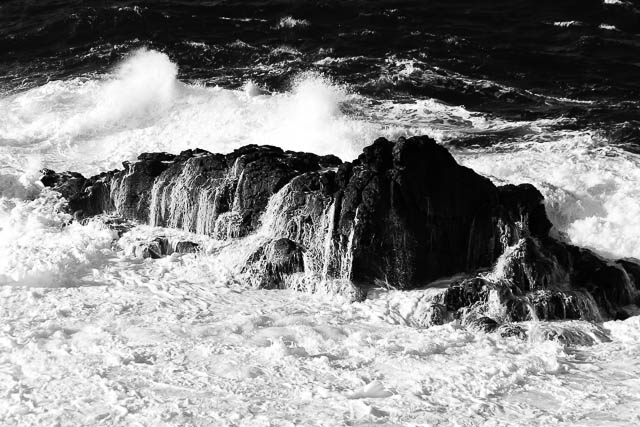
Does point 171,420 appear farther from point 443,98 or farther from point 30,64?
point 30,64

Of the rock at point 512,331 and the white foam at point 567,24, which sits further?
the white foam at point 567,24

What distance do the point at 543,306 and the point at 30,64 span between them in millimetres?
24226

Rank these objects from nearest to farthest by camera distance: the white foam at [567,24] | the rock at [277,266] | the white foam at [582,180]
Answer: the rock at [277,266]
the white foam at [582,180]
the white foam at [567,24]

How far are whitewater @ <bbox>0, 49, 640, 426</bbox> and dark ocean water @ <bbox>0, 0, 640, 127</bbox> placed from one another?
11.6 feet

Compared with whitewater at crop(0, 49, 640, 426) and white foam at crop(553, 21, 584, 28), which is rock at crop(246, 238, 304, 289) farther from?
white foam at crop(553, 21, 584, 28)

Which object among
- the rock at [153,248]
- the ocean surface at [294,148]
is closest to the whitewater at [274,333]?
the ocean surface at [294,148]

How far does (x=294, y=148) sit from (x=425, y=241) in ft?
27.5

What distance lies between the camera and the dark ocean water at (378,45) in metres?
31.0

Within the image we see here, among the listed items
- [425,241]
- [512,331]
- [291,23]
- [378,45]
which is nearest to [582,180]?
[425,241]

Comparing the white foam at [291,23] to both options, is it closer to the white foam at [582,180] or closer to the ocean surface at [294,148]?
the ocean surface at [294,148]

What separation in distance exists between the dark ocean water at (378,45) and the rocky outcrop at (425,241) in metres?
9.26

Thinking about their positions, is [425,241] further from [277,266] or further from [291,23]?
[291,23]

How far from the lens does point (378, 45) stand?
114ft

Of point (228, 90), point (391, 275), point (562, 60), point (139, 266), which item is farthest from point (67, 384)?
point (562, 60)
